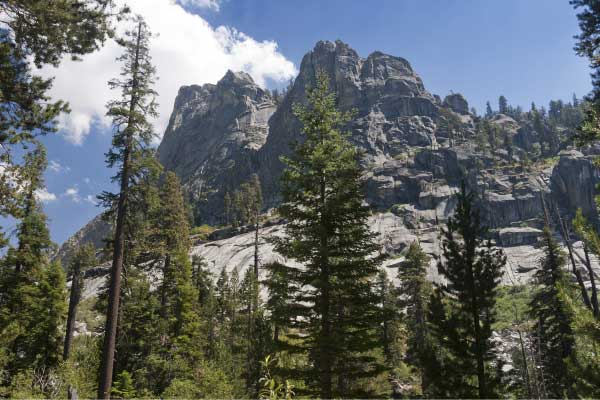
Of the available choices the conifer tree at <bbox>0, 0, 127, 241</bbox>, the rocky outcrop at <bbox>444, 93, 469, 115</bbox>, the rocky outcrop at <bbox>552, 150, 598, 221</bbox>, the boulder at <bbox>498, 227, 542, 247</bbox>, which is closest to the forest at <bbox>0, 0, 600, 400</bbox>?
the conifer tree at <bbox>0, 0, 127, 241</bbox>

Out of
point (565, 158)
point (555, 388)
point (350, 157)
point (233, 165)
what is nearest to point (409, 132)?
point (565, 158)

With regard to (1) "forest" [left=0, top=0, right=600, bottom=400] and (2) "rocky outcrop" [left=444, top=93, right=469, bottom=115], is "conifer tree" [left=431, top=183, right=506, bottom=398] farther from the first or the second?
(2) "rocky outcrop" [left=444, top=93, right=469, bottom=115]

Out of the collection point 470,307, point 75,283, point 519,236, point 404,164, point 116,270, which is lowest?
point 470,307

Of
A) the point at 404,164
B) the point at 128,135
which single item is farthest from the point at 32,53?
the point at 404,164

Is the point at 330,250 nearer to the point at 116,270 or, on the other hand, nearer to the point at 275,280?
the point at 275,280

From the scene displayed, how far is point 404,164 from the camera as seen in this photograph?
123875 millimetres

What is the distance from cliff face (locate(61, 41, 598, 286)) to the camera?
317 feet

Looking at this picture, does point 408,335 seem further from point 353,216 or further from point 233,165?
point 233,165

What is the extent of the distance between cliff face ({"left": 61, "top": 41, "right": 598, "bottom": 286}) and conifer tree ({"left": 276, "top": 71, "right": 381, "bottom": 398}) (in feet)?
151

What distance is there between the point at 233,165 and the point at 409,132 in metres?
74.7

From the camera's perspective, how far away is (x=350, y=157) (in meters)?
15.3

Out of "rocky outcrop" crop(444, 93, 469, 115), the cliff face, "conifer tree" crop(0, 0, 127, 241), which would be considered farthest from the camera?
"rocky outcrop" crop(444, 93, 469, 115)

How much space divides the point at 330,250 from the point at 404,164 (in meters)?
115

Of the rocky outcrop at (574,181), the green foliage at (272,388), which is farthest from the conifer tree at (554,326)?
the rocky outcrop at (574,181)
